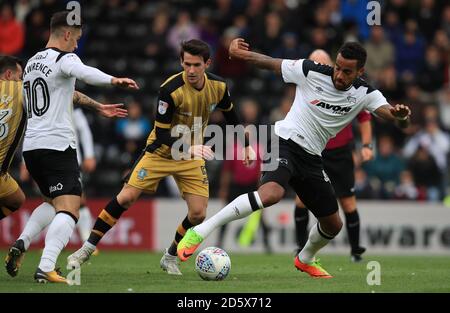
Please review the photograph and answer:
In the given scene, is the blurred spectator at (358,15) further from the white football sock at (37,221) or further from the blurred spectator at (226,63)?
the white football sock at (37,221)

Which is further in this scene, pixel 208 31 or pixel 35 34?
pixel 208 31

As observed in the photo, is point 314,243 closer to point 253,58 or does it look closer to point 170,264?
point 170,264

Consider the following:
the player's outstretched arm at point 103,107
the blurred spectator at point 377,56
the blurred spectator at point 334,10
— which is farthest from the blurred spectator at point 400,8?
the player's outstretched arm at point 103,107

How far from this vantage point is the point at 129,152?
18906 mm

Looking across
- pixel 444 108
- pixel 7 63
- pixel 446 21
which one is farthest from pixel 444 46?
pixel 7 63

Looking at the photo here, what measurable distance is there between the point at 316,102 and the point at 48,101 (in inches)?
110

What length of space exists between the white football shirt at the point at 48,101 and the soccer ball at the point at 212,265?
1.79 metres

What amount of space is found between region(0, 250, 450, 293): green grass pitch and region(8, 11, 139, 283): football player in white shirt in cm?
52

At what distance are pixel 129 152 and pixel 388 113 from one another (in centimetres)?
998

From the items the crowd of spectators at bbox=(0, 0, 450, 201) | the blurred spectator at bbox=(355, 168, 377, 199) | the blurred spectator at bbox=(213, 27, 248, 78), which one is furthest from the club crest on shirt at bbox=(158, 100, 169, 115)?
the blurred spectator at bbox=(213, 27, 248, 78)

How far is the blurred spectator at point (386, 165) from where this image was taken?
60.5 feet

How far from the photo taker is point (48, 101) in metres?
9.30

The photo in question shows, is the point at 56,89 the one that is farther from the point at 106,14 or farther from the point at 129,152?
the point at 106,14

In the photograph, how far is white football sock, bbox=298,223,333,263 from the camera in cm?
1000
